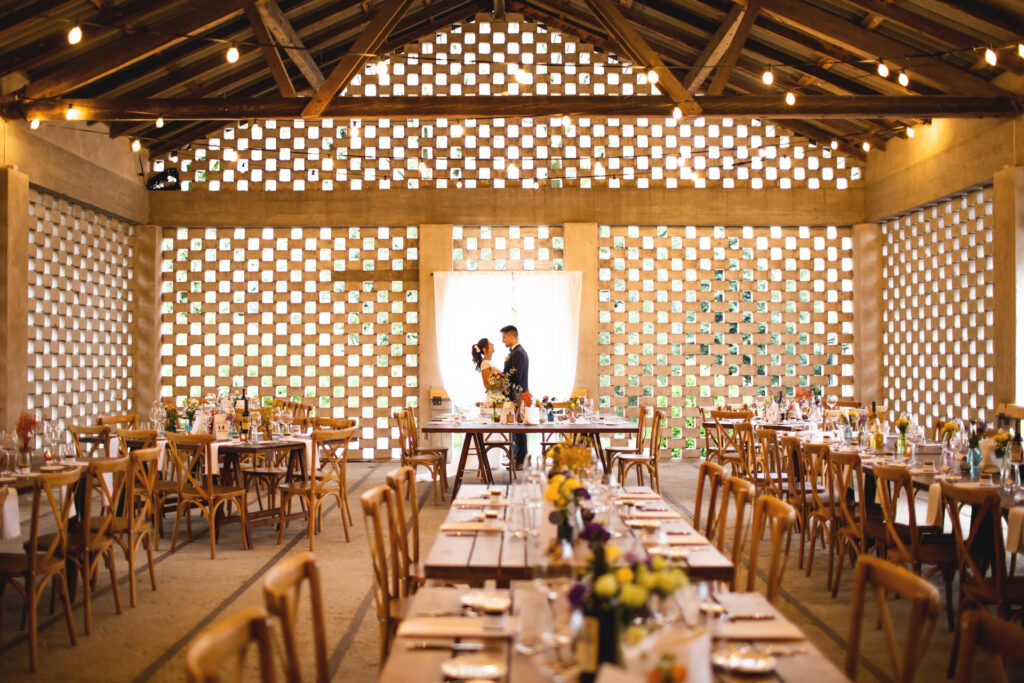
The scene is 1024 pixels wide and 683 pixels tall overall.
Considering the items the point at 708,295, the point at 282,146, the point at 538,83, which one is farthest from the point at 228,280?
the point at 708,295

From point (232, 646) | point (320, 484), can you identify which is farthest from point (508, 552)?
point (320, 484)

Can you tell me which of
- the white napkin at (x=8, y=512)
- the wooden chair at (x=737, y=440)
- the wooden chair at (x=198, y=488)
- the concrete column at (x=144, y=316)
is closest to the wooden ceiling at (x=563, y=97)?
the concrete column at (x=144, y=316)

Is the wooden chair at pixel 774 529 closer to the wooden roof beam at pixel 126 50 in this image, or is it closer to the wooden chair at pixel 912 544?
the wooden chair at pixel 912 544

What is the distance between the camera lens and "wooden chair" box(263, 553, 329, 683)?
204 cm

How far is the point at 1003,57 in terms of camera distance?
24.4 feet

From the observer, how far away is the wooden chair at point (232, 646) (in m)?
1.64

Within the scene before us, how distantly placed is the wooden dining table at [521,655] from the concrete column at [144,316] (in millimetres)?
9616

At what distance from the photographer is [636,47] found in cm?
798

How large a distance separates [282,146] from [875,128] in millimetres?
7644

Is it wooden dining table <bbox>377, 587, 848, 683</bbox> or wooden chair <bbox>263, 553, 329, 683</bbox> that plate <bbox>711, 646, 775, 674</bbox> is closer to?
wooden dining table <bbox>377, 587, 848, 683</bbox>

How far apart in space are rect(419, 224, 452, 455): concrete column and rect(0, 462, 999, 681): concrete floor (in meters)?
4.24

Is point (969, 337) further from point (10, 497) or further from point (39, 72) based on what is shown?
point (39, 72)

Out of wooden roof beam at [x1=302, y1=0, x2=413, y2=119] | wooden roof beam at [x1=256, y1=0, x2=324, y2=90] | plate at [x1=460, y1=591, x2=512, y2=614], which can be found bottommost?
plate at [x1=460, y1=591, x2=512, y2=614]

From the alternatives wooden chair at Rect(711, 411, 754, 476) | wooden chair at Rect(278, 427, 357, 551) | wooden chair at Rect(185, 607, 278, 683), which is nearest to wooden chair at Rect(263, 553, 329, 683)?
wooden chair at Rect(185, 607, 278, 683)
